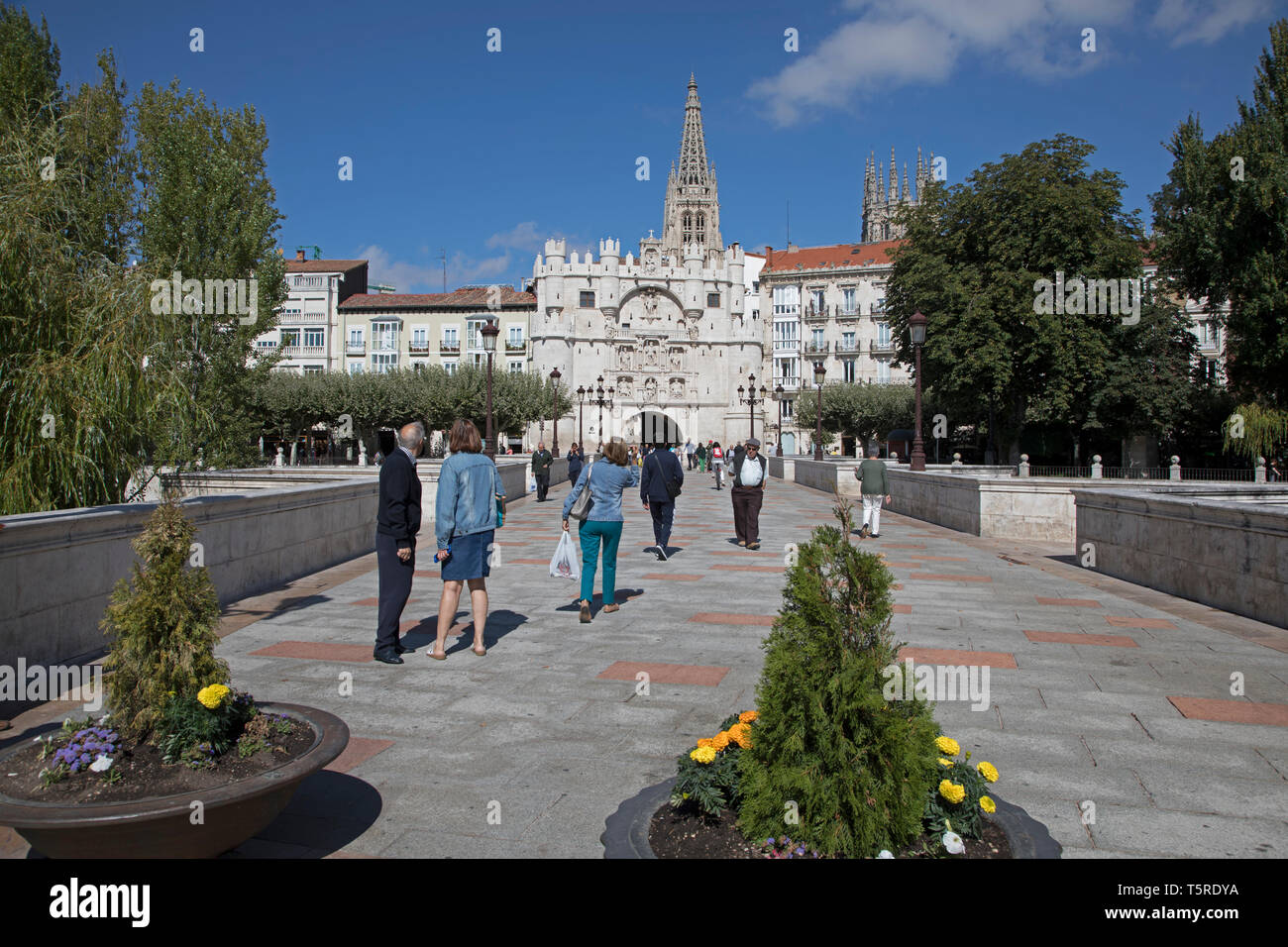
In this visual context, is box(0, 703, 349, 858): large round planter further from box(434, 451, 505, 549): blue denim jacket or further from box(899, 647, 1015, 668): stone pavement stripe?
box(899, 647, 1015, 668): stone pavement stripe

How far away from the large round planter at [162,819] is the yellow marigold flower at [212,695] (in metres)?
0.31

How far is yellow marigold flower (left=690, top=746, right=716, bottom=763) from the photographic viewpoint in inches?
116

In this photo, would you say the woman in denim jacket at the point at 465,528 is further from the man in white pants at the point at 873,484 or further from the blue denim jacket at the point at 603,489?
the man in white pants at the point at 873,484

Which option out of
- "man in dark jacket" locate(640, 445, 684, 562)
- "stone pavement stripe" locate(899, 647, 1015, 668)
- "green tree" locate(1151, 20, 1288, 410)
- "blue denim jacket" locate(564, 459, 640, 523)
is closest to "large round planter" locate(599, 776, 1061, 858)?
"stone pavement stripe" locate(899, 647, 1015, 668)

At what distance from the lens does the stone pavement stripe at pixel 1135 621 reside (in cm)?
760

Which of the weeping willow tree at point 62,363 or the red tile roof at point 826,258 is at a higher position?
the red tile roof at point 826,258

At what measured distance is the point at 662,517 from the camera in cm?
1221

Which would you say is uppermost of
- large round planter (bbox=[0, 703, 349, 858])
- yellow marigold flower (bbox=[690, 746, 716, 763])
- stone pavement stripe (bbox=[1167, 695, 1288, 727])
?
yellow marigold flower (bbox=[690, 746, 716, 763])

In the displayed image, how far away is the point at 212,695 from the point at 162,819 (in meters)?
0.48

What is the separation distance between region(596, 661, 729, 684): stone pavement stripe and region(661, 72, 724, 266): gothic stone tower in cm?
8022

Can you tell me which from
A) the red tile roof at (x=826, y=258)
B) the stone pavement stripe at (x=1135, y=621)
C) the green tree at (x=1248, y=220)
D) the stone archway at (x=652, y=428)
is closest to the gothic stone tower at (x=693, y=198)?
the red tile roof at (x=826, y=258)
